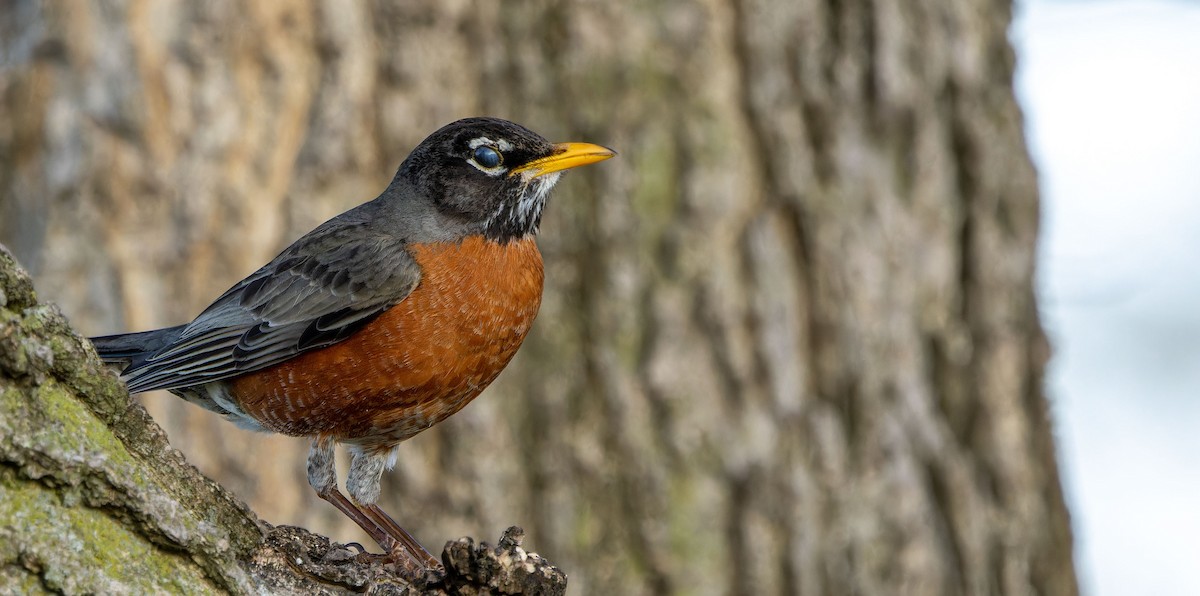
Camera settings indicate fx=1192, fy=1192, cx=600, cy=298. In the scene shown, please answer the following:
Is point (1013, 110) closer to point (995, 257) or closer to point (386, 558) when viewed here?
point (995, 257)

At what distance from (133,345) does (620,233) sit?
6.72 ft

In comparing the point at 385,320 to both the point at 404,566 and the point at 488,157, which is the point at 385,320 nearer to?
the point at 488,157

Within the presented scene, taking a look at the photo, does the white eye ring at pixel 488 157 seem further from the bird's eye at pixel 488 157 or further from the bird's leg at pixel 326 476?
the bird's leg at pixel 326 476

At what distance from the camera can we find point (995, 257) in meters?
5.57

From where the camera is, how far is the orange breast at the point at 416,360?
11.3 feet

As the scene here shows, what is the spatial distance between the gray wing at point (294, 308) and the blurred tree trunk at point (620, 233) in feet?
3.88

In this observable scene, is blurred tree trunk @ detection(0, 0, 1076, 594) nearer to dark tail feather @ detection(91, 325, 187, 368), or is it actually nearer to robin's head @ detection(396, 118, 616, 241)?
dark tail feather @ detection(91, 325, 187, 368)

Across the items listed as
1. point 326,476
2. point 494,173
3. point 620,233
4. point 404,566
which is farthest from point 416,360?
point 620,233

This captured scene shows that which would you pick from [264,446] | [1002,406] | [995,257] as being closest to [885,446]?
[1002,406]

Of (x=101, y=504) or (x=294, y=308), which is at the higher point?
(x=294, y=308)

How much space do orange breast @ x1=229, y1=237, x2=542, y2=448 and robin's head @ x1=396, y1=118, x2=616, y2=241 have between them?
8.5 inches

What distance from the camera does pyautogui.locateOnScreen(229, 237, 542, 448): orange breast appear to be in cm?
344

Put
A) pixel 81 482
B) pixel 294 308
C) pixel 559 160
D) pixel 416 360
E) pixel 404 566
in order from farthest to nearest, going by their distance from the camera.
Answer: pixel 559 160, pixel 294 308, pixel 416 360, pixel 404 566, pixel 81 482

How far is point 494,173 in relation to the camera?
387cm
